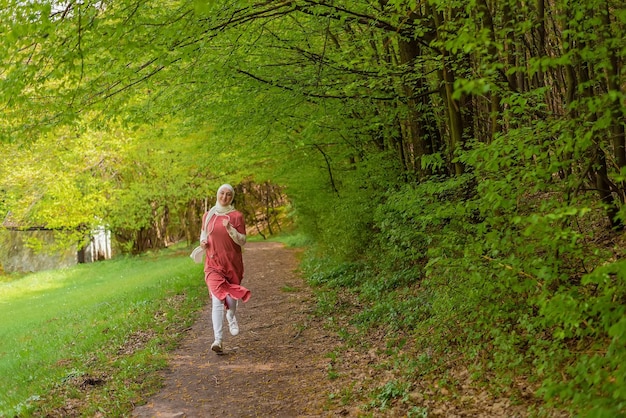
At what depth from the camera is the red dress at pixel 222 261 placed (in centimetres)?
812

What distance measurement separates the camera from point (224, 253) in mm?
8180

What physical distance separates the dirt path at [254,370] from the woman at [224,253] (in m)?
0.64

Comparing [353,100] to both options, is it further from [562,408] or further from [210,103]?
[562,408]

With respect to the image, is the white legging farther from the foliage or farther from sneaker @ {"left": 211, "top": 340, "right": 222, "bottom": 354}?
the foliage

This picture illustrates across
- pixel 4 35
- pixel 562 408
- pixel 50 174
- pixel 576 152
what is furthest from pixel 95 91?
pixel 50 174

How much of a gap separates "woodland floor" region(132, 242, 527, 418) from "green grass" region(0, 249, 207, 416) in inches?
15.6

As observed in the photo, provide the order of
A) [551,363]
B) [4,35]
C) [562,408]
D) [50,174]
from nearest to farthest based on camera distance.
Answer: [562,408], [551,363], [4,35], [50,174]

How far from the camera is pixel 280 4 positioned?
25.9ft

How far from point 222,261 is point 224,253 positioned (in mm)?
113

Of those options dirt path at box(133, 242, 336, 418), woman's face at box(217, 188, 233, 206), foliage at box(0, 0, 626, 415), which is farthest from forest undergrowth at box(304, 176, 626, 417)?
woman's face at box(217, 188, 233, 206)

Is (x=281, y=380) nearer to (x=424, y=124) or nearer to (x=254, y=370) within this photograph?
(x=254, y=370)

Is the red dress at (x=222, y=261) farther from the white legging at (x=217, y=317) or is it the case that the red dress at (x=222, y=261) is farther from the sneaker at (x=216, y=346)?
the sneaker at (x=216, y=346)

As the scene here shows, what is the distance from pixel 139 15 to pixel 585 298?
5404 millimetres

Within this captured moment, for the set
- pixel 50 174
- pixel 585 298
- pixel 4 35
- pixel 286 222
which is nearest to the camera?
pixel 585 298
